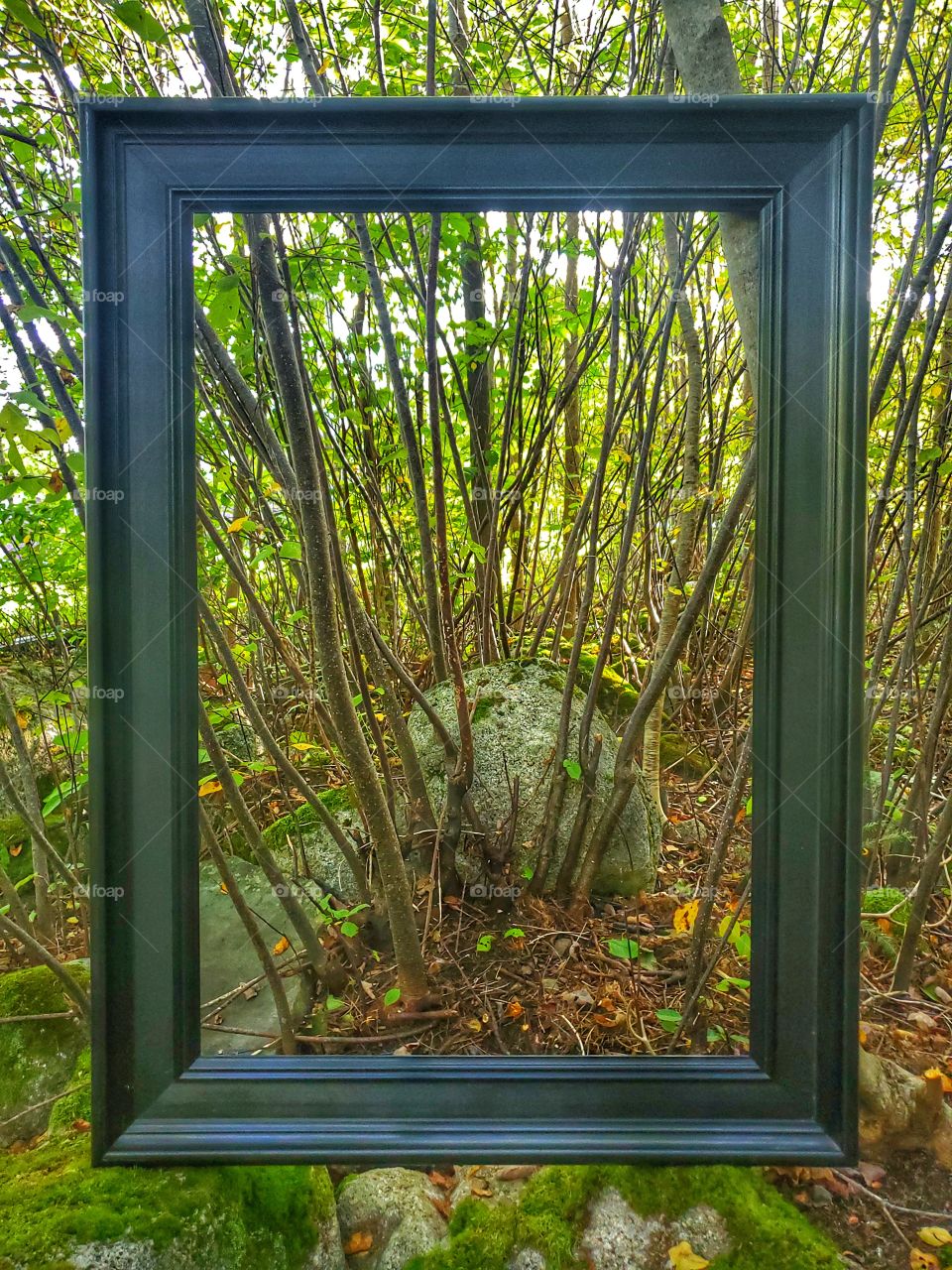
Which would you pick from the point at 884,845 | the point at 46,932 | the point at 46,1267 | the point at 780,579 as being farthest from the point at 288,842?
the point at 884,845

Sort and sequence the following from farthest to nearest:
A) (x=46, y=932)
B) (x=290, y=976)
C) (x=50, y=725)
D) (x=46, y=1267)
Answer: (x=50, y=725)
(x=46, y=932)
(x=290, y=976)
(x=46, y=1267)

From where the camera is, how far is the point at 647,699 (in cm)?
103

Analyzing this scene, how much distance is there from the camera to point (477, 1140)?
694mm

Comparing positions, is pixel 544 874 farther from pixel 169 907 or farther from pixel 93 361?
pixel 93 361

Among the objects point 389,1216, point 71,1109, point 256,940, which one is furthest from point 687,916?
point 71,1109

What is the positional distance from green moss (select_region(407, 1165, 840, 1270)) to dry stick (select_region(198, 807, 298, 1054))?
31 centimetres

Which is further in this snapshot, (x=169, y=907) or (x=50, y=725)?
(x=50, y=725)

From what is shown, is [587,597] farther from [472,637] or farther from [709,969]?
[709,969]

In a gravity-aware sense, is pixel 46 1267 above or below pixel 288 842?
below

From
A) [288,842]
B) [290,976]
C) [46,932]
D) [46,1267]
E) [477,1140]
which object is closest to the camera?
[46,1267]

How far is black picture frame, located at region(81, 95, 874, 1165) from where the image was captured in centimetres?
68

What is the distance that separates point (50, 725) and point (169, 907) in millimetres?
845

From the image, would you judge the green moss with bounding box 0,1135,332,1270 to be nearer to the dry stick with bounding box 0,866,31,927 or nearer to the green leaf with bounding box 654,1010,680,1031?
the dry stick with bounding box 0,866,31,927

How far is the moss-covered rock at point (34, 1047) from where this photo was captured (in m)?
0.81
